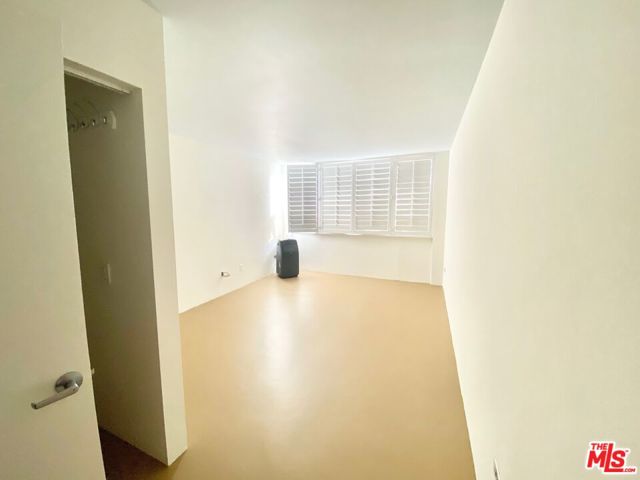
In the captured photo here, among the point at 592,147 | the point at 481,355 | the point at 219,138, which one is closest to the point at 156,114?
the point at 592,147

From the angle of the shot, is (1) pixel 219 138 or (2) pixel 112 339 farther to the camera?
(1) pixel 219 138

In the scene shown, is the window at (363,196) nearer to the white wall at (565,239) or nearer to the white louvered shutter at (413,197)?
the white louvered shutter at (413,197)

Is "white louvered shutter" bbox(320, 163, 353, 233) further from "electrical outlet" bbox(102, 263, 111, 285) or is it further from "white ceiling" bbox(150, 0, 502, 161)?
"electrical outlet" bbox(102, 263, 111, 285)

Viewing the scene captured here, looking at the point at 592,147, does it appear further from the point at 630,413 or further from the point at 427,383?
the point at 427,383

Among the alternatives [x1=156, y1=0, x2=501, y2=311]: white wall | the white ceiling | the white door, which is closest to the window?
[x1=156, y1=0, x2=501, y2=311]: white wall

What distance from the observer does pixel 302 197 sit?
17.2 feet

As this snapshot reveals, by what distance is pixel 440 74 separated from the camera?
1621 millimetres

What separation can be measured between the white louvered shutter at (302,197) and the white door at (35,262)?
447cm

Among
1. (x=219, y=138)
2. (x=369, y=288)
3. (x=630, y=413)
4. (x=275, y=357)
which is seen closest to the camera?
(x=630, y=413)

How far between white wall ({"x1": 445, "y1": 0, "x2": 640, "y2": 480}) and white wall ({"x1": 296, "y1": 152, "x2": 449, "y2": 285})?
3382 mm

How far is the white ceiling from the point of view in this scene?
3.74ft

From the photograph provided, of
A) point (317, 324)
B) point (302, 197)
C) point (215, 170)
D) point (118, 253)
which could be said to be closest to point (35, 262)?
point (118, 253)

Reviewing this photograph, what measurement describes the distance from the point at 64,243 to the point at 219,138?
2937 mm

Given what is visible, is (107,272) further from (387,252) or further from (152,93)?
(387,252)
